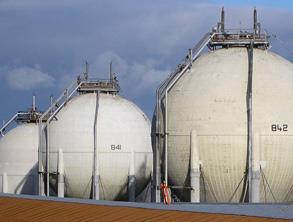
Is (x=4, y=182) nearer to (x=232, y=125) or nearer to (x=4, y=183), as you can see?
(x=4, y=183)

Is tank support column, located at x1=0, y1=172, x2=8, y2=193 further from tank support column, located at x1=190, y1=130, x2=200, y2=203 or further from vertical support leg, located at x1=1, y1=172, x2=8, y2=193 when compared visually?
tank support column, located at x1=190, y1=130, x2=200, y2=203

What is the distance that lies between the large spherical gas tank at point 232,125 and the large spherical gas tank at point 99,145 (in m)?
12.1

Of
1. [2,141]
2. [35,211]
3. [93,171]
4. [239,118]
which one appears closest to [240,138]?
[239,118]

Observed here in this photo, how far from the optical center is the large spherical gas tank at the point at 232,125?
92.9ft

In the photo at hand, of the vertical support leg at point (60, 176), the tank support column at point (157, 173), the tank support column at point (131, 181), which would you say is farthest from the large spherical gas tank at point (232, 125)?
the vertical support leg at point (60, 176)

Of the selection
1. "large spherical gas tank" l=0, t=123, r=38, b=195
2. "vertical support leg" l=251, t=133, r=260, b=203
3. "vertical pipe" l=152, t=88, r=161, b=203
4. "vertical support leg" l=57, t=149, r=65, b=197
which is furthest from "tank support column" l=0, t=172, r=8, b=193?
"vertical support leg" l=251, t=133, r=260, b=203

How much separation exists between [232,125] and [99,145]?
591 inches

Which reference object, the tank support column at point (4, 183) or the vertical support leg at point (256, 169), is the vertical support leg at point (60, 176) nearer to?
the tank support column at point (4, 183)

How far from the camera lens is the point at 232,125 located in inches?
1115

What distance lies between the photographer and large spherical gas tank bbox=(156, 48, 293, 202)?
28312 mm

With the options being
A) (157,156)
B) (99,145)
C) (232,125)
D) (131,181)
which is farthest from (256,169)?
(99,145)

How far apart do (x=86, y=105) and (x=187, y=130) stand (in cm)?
1469

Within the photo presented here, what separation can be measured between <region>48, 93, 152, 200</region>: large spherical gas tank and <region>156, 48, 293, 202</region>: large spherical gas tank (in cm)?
1212

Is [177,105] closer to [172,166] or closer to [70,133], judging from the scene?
[172,166]
